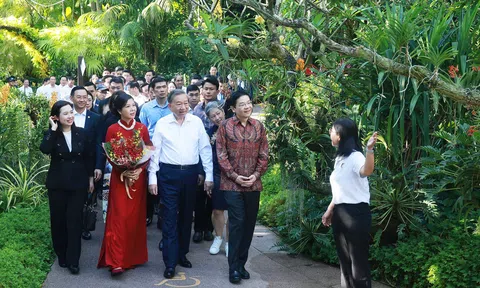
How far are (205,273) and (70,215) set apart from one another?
1587 millimetres

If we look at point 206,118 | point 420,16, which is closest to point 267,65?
point 206,118

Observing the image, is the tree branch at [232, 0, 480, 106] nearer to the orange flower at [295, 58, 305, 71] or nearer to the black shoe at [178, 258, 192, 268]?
the orange flower at [295, 58, 305, 71]

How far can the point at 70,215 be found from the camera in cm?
706

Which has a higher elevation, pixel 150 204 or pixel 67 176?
pixel 67 176

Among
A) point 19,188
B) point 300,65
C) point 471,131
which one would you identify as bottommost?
point 19,188

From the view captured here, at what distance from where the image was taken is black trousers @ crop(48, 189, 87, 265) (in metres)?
7.07

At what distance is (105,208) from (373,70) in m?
3.51

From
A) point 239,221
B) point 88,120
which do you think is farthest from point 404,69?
point 88,120

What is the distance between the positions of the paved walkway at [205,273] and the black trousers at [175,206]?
11.7 inches

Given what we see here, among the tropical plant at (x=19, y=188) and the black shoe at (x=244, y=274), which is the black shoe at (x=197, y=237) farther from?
the tropical plant at (x=19, y=188)

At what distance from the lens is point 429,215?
264 inches

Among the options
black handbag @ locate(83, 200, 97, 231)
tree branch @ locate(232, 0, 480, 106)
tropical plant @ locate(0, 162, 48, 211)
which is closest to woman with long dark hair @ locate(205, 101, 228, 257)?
black handbag @ locate(83, 200, 97, 231)

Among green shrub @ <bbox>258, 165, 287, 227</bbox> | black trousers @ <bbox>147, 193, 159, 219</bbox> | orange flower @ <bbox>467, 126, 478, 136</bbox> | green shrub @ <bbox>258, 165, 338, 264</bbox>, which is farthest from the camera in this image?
green shrub @ <bbox>258, 165, 287, 227</bbox>

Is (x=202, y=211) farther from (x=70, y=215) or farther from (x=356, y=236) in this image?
(x=356, y=236)
